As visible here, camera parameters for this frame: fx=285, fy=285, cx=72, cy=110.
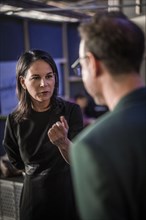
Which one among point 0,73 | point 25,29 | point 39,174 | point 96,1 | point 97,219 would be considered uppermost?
point 96,1

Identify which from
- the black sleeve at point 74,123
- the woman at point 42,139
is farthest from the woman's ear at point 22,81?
the black sleeve at point 74,123

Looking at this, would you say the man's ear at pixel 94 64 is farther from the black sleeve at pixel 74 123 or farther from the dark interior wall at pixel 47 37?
the dark interior wall at pixel 47 37

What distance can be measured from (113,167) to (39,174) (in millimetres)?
792

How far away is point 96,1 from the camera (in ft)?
13.4

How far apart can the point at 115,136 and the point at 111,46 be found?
246 mm

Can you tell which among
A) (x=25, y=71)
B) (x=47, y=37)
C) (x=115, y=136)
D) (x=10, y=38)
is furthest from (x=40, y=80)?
(x=47, y=37)

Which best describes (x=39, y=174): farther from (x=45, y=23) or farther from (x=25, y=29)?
(x=45, y=23)

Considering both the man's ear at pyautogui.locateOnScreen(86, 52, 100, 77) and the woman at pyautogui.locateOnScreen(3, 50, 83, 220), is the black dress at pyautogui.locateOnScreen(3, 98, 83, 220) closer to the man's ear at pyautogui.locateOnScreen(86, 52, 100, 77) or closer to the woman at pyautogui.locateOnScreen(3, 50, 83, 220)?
the woman at pyautogui.locateOnScreen(3, 50, 83, 220)

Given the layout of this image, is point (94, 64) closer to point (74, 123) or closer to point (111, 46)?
point (111, 46)

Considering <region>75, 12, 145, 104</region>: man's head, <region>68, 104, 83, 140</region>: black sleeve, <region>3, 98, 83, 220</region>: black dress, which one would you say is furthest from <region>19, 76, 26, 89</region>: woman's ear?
<region>75, 12, 145, 104</region>: man's head

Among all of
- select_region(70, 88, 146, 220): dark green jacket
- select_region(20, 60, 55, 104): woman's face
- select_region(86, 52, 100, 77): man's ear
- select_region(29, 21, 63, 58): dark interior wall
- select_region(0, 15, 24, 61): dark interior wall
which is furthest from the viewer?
select_region(29, 21, 63, 58): dark interior wall

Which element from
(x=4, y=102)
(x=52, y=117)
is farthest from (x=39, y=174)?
(x=4, y=102)

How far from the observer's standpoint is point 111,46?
0.76m

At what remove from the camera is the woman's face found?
1.39m
